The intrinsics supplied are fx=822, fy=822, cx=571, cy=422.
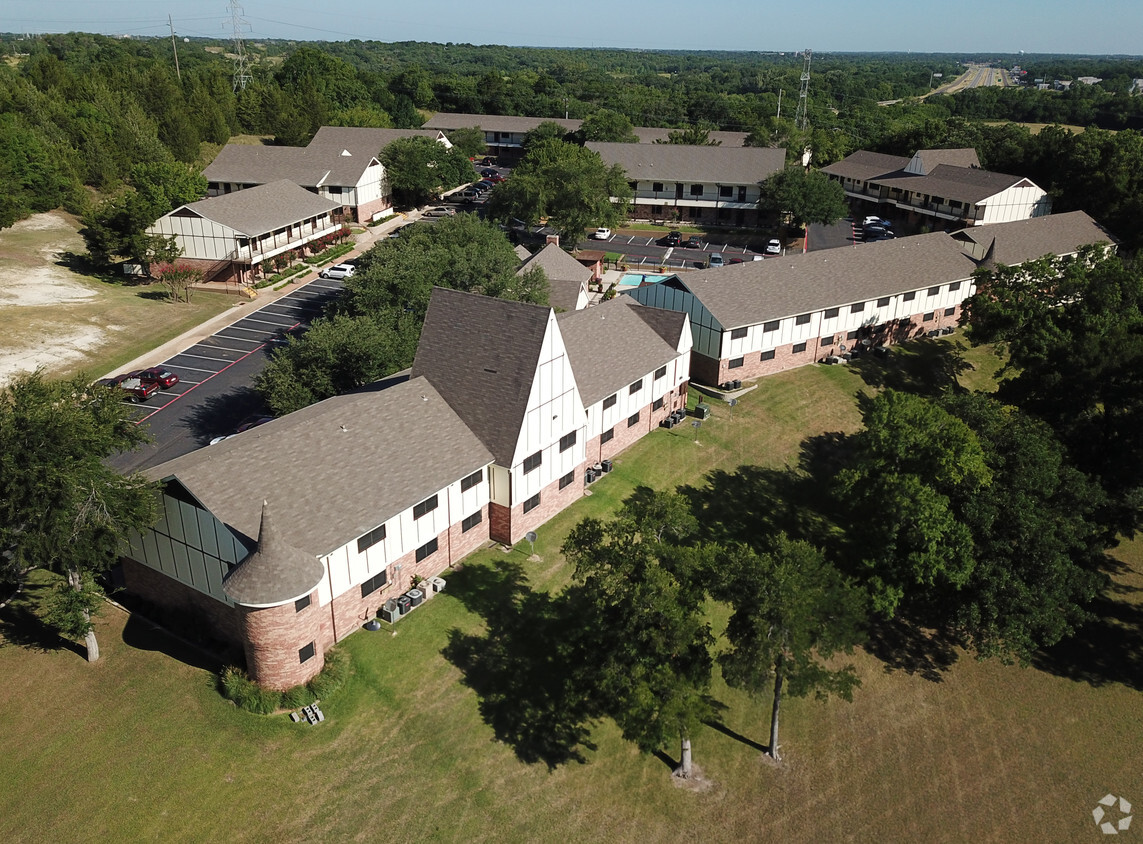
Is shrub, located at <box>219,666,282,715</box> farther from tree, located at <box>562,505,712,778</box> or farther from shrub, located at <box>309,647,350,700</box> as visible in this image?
tree, located at <box>562,505,712,778</box>

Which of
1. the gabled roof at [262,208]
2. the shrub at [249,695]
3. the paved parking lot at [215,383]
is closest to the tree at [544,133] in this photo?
the gabled roof at [262,208]

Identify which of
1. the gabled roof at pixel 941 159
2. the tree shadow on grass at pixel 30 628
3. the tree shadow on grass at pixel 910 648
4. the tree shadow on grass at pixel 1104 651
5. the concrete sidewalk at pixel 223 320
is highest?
the gabled roof at pixel 941 159

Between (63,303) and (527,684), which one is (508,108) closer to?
(63,303)

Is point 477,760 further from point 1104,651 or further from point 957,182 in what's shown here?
point 957,182

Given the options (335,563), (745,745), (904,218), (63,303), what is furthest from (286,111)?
(745,745)

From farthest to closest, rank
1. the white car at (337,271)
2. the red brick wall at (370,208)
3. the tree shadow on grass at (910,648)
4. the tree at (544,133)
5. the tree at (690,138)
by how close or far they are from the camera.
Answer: the tree at (544,133) < the tree at (690,138) < the red brick wall at (370,208) < the white car at (337,271) < the tree shadow on grass at (910,648)

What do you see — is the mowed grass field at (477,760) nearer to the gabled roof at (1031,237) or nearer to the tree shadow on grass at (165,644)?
the tree shadow on grass at (165,644)
